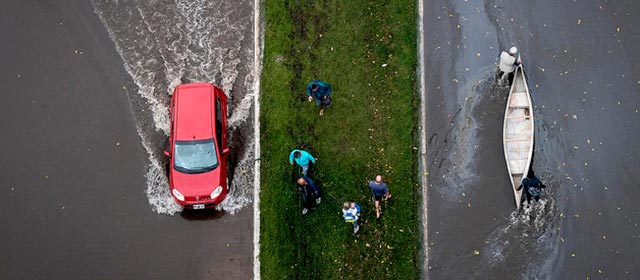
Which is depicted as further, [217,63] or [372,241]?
[217,63]

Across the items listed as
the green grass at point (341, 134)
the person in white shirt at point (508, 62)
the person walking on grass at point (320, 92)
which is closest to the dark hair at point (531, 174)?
the person in white shirt at point (508, 62)

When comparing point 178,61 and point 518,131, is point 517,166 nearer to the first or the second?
point 518,131

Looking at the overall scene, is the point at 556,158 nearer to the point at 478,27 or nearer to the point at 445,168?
the point at 445,168

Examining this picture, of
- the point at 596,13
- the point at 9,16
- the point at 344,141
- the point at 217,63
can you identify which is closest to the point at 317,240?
the point at 344,141

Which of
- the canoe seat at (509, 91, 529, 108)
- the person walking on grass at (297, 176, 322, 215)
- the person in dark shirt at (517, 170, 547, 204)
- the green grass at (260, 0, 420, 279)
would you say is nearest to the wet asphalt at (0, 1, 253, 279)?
the green grass at (260, 0, 420, 279)

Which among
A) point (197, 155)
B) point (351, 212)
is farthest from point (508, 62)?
point (197, 155)
